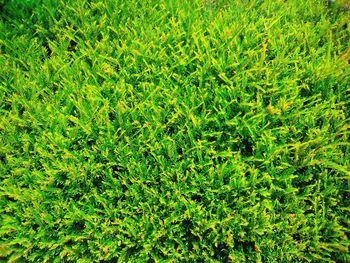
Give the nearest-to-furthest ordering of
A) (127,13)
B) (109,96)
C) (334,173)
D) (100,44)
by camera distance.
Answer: (334,173)
(109,96)
(100,44)
(127,13)

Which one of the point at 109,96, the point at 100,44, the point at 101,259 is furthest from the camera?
the point at 100,44

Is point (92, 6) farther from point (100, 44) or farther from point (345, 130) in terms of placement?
point (345, 130)

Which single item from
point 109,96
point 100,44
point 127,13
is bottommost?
point 109,96

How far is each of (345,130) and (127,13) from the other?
219 centimetres

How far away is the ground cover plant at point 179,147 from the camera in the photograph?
231 cm

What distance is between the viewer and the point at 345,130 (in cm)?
264

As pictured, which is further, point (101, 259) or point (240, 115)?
point (240, 115)

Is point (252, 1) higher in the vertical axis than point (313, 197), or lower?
higher

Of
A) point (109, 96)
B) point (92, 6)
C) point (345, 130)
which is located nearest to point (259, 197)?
point (345, 130)

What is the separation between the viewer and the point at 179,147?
2.53 m

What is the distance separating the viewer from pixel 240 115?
8.63ft

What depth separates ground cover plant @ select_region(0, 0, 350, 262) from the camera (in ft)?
7.59

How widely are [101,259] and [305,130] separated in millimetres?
1743

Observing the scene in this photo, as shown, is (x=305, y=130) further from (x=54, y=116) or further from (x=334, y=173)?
(x=54, y=116)
